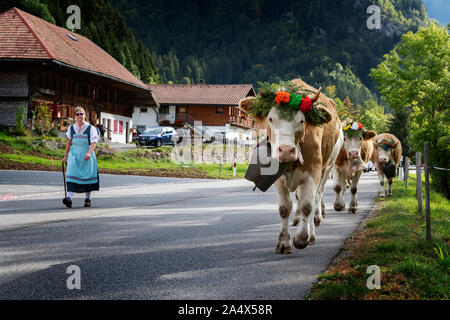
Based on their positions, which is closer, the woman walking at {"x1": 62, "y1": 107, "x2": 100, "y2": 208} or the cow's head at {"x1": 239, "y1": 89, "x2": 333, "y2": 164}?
the cow's head at {"x1": 239, "y1": 89, "x2": 333, "y2": 164}

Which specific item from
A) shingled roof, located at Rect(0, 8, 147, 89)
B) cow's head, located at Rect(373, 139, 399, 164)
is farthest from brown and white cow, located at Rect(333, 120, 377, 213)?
shingled roof, located at Rect(0, 8, 147, 89)

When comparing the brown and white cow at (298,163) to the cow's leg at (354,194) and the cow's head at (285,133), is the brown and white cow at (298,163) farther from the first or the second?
the cow's leg at (354,194)

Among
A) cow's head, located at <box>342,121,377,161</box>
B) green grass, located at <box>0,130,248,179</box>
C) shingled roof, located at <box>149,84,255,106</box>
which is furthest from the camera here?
shingled roof, located at <box>149,84,255,106</box>

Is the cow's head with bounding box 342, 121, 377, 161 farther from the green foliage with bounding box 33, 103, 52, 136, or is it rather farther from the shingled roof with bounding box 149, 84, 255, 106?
the shingled roof with bounding box 149, 84, 255, 106

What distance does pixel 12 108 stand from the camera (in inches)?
1430

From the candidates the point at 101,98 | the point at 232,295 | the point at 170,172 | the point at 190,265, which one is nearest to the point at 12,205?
the point at 190,265

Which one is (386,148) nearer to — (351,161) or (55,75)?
(351,161)

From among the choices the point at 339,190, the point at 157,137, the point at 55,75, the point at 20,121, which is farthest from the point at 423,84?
the point at 55,75

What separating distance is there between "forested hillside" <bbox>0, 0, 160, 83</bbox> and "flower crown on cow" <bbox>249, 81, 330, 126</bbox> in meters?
71.2

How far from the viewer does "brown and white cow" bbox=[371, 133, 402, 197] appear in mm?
15961

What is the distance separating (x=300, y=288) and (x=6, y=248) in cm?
381

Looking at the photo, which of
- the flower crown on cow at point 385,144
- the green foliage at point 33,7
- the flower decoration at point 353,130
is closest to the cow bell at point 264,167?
the flower decoration at point 353,130

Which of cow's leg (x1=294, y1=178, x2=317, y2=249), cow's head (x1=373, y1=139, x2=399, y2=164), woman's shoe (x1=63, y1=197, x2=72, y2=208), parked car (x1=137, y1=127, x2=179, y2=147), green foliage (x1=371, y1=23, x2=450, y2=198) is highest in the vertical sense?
green foliage (x1=371, y1=23, x2=450, y2=198)

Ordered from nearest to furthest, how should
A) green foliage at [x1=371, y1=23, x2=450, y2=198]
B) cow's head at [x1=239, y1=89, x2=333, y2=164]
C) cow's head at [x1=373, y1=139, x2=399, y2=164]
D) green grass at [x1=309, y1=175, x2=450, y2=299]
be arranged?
1. green grass at [x1=309, y1=175, x2=450, y2=299]
2. cow's head at [x1=239, y1=89, x2=333, y2=164]
3. cow's head at [x1=373, y1=139, x2=399, y2=164]
4. green foliage at [x1=371, y1=23, x2=450, y2=198]
